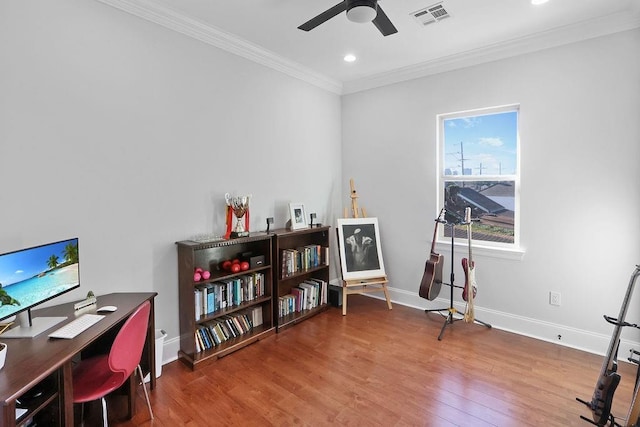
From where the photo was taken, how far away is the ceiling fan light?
1.94 m

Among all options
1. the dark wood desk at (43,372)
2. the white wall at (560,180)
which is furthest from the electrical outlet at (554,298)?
the dark wood desk at (43,372)

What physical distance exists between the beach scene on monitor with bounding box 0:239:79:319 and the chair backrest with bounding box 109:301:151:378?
1.66 ft

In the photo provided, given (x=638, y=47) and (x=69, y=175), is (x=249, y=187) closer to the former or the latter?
(x=69, y=175)

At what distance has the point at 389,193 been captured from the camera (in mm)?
4203

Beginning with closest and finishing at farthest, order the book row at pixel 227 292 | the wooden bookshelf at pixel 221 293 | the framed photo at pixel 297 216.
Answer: the wooden bookshelf at pixel 221 293, the book row at pixel 227 292, the framed photo at pixel 297 216

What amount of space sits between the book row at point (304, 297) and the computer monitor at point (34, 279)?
1.95 m

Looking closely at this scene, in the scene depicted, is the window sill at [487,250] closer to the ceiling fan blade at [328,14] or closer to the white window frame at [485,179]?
the white window frame at [485,179]

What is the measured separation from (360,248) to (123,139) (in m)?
2.70

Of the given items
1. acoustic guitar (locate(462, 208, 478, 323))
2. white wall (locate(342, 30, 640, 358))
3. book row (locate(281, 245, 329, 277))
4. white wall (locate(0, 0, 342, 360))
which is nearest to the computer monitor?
white wall (locate(0, 0, 342, 360))

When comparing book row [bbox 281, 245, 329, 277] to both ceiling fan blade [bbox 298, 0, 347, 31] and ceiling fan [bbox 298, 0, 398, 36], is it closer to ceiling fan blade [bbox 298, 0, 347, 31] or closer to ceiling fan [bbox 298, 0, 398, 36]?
ceiling fan blade [bbox 298, 0, 347, 31]

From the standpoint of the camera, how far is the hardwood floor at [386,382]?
212cm

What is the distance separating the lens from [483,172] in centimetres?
360

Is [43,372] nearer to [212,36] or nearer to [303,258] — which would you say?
[303,258]

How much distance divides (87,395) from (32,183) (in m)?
1.32
